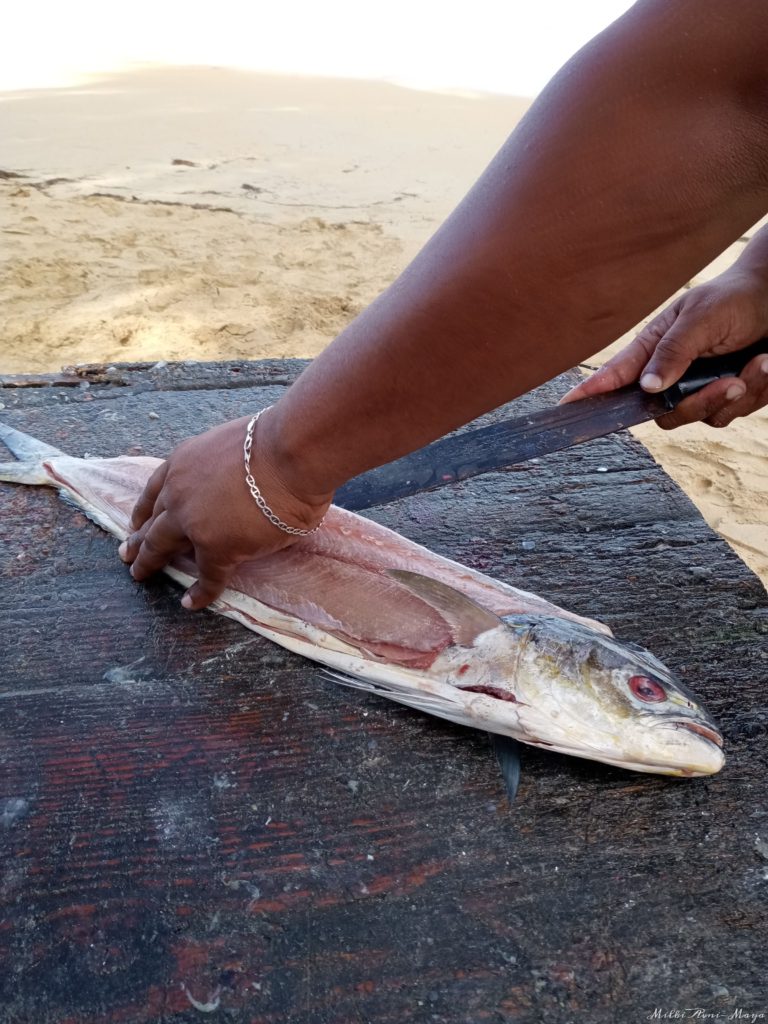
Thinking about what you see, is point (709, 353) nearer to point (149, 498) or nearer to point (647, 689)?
point (647, 689)

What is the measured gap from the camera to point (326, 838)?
152cm

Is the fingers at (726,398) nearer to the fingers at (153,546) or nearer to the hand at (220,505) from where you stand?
the hand at (220,505)

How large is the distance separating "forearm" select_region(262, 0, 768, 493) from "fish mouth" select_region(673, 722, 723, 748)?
81 cm

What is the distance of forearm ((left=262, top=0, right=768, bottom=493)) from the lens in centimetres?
104

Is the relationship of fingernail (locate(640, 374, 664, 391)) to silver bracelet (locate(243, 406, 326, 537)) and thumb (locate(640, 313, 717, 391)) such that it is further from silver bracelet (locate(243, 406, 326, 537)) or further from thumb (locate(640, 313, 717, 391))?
silver bracelet (locate(243, 406, 326, 537))

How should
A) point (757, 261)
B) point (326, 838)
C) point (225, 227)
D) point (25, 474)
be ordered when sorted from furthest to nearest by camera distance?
point (225, 227), point (25, 474), point (757, 261), point (326, 838)

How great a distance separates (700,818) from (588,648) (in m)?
0.40

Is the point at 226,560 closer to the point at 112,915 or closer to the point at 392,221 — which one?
the point at 112,915

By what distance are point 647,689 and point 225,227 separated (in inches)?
248

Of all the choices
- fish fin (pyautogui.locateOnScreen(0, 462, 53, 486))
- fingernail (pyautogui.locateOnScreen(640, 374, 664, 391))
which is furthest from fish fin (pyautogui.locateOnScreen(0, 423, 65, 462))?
fingernail (pyautogui.locateOnScreen(640, 374, 664, 391))

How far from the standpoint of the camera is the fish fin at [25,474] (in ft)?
7.79

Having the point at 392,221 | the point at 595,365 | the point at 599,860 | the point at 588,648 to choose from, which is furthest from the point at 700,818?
the point at 392,221

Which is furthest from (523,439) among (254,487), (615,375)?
(254,487)

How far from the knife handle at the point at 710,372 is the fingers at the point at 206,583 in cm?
125
